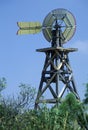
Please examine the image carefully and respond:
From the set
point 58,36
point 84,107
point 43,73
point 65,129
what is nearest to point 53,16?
point 58,36

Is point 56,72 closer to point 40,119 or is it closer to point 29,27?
point 29,27

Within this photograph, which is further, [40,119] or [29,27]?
[29,27]

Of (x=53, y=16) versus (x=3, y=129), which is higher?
(x=53, y=16)

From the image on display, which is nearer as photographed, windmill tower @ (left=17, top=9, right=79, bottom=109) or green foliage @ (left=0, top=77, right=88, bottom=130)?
green foliage @ (left=0, top=77, right=88, bottom=130)

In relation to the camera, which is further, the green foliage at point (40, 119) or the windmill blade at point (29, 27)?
the windmill blade at point (29, 27)

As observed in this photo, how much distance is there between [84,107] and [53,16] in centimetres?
1477

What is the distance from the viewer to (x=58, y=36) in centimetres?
4906

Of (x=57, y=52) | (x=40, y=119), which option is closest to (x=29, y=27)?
(x=57, y=52)

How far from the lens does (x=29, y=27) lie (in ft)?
168

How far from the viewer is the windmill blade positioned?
50625mm

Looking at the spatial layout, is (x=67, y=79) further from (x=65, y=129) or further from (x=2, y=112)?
(x=65, y=129)

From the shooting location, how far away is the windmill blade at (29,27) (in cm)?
5062

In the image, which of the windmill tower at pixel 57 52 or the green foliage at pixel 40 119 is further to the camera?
the windmill tower at pixel 57 52

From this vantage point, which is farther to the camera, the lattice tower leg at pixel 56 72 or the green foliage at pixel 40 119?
the lattice tower leg at pixel 56 72
